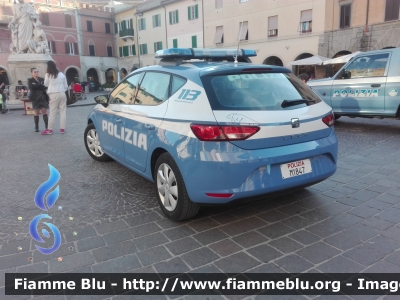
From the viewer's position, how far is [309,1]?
26.0 metres

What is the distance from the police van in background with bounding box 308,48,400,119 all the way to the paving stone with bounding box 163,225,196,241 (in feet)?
20.8

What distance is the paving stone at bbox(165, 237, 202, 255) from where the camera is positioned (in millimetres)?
2911

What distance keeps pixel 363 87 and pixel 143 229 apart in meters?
6.85

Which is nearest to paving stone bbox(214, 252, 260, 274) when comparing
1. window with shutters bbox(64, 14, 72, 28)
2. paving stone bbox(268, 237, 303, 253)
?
paving stone bbox(268, 237, 303, 253)

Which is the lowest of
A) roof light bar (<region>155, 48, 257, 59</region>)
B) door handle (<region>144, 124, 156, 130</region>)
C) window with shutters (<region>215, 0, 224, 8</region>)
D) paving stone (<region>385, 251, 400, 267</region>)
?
paving stone (<region>385, 251, 400, 267</region>)

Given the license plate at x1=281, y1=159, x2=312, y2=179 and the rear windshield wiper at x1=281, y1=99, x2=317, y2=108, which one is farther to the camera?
the rear windshield wiper at x1=281, y1=99, x2=317, y2=108

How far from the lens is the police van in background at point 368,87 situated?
24.6 ft

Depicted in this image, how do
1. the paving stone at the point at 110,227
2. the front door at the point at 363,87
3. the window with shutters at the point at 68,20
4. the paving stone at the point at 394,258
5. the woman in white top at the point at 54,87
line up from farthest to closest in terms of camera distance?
the window with shutters at the point at 68,20, the woman in white top at the point at 54,87, the front door at the point at 363,87, the paving stone at the point at 110,227, the paving stone at the point at 394,258

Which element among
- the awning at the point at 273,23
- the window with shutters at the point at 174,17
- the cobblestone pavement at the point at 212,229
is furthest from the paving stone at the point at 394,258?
the window with shutters at the point at 174,17

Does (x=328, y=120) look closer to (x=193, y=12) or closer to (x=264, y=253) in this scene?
(x=264, y=253)

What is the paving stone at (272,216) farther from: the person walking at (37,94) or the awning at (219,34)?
the awning at (219,34)

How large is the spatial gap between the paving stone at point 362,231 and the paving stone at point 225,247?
1.08 metres

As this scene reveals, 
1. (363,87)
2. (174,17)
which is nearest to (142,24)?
(174,17)

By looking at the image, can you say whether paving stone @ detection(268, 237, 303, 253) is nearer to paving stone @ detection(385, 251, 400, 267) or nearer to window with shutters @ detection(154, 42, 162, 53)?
paving stone @ detection(385, 251, 400, 267)
